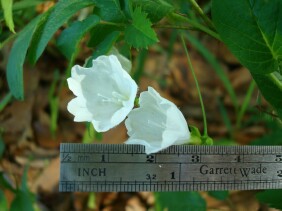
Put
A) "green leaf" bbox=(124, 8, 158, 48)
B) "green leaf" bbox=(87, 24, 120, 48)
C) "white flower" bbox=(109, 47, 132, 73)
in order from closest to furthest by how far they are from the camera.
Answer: "green leaf" bbox=(124, 8, 158, 48) < "green leaf" bbox=(87, 24, 120, 48) < "white flower" bbox=(109, 47, 132, 73)

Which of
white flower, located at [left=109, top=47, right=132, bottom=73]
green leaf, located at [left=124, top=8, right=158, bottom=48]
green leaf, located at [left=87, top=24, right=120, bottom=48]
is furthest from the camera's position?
white flower, located at [left=109, top=47, right=132, bottom=73]

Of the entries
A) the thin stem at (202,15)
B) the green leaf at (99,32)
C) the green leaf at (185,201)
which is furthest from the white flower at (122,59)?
the green leaf at (185,201)

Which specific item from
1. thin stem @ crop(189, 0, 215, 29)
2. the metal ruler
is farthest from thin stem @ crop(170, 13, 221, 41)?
the metal ruler

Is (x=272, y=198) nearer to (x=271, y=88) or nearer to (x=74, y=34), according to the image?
(x=271, y=88)

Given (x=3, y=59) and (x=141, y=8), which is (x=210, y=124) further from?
(x=141, y=8)

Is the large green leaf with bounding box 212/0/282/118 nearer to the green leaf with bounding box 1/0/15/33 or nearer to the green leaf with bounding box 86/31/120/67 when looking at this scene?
the green leaf with bounding box 86/31/120/67

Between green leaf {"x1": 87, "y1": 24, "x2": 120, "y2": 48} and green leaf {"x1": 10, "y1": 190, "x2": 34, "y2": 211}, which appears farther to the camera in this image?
green leaf {"x1": 10, "y1": 190, "x2": 34, "y2": 211}
